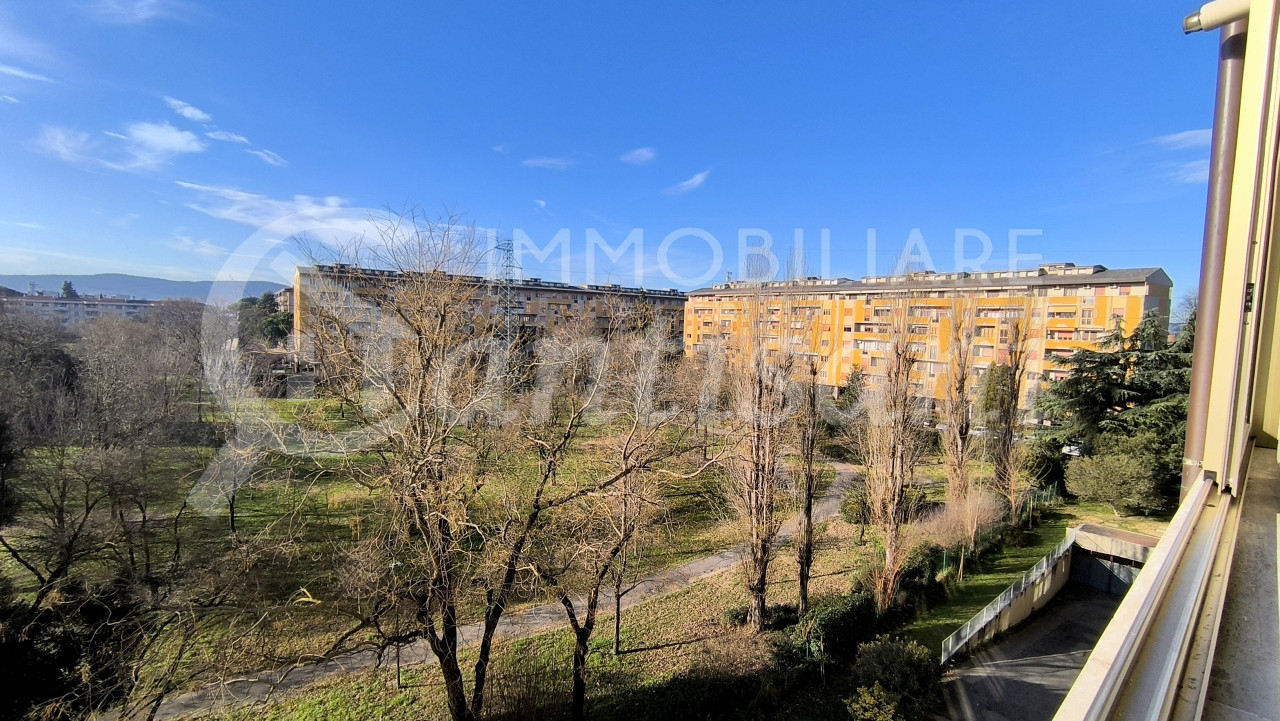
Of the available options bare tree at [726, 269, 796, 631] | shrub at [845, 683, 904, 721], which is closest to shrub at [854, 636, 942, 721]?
shrub at [845, 683, 904, 721]

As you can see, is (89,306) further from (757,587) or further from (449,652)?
(757,587)

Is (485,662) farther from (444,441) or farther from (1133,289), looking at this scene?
(1133,289)

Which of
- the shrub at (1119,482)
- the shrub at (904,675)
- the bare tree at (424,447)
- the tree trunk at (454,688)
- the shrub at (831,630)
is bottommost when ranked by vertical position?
the shrub at (831,630)

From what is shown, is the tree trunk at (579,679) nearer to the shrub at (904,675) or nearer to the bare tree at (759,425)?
the shrub at (904,675)

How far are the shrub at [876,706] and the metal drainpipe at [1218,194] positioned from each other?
15.3 feet

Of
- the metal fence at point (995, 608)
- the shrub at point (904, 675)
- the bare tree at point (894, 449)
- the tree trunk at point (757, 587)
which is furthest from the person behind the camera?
the bare tree at point (894, 449)

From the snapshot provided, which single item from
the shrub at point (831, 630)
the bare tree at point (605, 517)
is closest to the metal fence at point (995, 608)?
the shrub at point (831, 630)

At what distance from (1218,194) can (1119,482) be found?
13.3m

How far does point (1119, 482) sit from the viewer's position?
10.9 m

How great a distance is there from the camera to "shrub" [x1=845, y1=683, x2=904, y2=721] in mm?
4952

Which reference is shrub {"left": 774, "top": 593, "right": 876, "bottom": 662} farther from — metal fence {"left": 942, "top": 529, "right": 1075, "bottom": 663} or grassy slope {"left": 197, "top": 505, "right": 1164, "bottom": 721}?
metal fence {"left": 942, "top": 529, "right": 1075, "bottom": 663}

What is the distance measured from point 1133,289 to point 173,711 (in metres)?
27.9

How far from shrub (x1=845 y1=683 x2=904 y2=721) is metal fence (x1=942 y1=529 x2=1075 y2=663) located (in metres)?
2.11

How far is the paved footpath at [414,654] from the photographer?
4.93m
